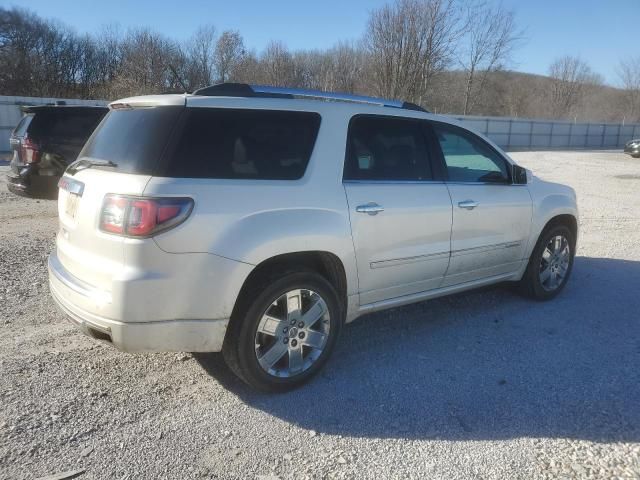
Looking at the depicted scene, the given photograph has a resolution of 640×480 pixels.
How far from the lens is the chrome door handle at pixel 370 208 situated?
3.53 meters

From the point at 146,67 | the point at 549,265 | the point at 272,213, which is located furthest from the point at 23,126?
the point at 146,67

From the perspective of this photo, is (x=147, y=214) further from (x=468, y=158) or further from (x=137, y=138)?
(x=468, y=158)

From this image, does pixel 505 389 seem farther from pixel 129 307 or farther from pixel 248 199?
pixel 129 307

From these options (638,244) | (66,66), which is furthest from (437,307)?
(66,66)

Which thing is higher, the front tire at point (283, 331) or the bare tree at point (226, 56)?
the bare tree at point (226, 56)

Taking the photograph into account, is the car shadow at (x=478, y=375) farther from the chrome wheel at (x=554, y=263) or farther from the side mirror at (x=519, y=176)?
the side mirror at (x=519, y=176)

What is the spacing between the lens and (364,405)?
3.26 meters

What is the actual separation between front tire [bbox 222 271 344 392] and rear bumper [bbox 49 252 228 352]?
16 centimetres

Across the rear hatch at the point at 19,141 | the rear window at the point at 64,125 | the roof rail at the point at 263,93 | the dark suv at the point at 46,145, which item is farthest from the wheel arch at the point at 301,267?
the rear hatch at the point at 19,141

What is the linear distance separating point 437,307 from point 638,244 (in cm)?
465

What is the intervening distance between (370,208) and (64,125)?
7419 millimetres

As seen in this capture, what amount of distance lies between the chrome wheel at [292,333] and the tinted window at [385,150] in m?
0.90

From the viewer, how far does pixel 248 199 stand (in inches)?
120

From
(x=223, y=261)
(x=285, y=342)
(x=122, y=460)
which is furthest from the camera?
(x=285, y=342)
